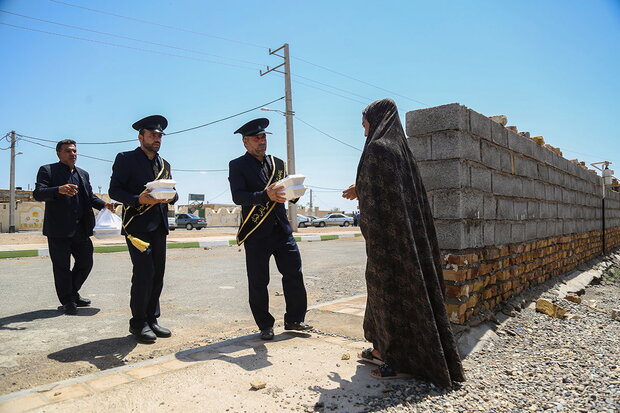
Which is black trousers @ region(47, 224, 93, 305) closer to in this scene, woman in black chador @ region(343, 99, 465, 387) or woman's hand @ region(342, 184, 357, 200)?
woman's hand @ region(342, 184, 357, 200)

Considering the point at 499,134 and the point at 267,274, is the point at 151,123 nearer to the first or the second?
the point at 267,274

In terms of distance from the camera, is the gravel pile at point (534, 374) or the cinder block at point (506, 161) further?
the cinder block at point (506, 161)

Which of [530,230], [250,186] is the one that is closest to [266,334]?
[250,186]

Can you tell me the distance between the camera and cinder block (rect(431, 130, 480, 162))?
3766 mm

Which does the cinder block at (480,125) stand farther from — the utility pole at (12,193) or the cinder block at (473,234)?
the utility pole at (12,193)

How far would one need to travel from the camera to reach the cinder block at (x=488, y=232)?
4.20 meters

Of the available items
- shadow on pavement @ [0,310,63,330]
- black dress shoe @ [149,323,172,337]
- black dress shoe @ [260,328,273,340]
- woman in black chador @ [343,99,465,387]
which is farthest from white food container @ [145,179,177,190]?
shadow on pavement @ [0,310,63,330]

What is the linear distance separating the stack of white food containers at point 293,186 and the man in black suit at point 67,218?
2.38 m

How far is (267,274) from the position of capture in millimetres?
3896

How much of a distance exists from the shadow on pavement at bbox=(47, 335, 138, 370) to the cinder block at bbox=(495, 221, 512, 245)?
3.54 metres

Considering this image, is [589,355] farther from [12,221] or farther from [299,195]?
[12,221]

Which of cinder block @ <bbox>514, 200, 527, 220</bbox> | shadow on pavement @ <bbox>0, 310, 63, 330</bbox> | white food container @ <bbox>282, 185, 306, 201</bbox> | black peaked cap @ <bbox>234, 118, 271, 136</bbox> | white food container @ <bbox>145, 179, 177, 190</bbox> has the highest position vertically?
black peaked cap @ <bbox>234, 118, 271, 136</bbox>

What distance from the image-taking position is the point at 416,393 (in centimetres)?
268

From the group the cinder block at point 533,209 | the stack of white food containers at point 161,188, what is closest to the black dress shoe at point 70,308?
the stack of white food containers at point 161,188
